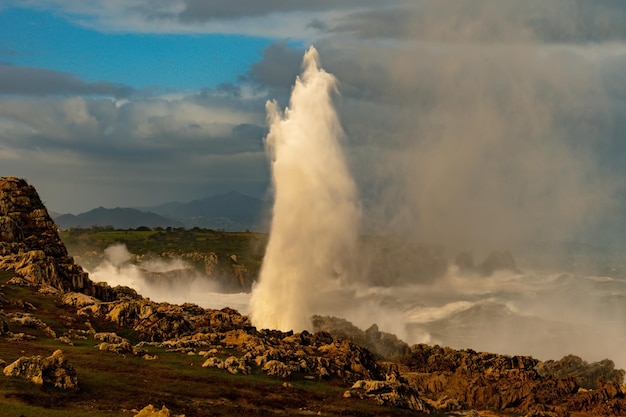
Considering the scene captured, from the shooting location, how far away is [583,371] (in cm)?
6569

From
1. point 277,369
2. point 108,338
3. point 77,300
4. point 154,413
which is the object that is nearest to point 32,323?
point 108,338

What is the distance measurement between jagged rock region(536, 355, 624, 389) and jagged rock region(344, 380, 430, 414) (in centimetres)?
2437

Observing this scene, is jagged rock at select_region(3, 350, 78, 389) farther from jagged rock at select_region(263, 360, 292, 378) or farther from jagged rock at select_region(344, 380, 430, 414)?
jagged rock at select_region(344, 380, 430, 414)

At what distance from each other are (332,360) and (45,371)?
23724mm

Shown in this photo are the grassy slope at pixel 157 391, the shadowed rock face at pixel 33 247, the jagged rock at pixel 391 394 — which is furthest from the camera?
the shadowed rock face at pixel 33 247

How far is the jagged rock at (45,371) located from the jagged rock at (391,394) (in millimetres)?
17287

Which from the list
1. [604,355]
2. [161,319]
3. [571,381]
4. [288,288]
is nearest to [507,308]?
[604,355]

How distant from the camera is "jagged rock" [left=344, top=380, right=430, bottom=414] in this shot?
4319 centimetres

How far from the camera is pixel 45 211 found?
291ft

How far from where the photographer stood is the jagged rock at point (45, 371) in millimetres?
34750

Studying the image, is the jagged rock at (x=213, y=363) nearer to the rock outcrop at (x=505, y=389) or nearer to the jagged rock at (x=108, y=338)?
the jagged rock at (x=108, y=338)

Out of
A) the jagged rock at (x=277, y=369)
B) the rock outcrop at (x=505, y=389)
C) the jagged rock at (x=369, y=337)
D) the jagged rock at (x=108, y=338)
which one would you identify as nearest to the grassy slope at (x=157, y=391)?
the jagged rock at (x=277, y=369)

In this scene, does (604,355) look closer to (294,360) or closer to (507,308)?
(507,308)

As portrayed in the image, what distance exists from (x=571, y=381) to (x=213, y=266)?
14262 cm
